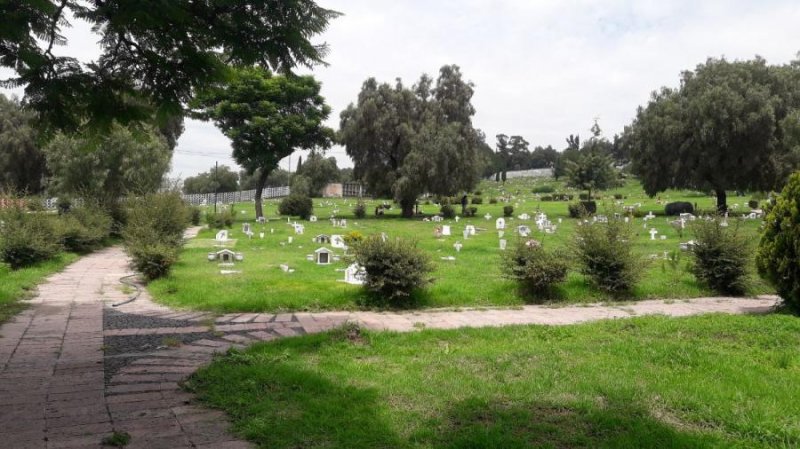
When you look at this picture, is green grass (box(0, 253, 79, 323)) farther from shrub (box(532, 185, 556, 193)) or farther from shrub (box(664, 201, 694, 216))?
shrub (box(532, 185, 556, 193))

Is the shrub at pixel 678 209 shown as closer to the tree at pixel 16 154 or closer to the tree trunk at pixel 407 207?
the tree trunk at pixel 407 207

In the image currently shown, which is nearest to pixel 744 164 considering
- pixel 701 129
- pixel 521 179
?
pixel 701 129

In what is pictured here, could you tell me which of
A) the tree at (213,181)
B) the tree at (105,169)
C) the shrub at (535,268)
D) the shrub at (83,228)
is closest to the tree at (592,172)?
the tree at (105,169)

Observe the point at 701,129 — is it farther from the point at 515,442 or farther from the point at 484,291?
the point at 515,442

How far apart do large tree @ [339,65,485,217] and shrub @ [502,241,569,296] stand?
79.9 ft

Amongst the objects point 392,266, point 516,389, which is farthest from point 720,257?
point 516,389

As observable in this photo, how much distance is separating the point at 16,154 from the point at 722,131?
43.6 m

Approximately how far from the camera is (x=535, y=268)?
357 inches

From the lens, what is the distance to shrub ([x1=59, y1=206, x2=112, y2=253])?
52.4 feet

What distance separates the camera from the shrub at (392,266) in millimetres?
8383

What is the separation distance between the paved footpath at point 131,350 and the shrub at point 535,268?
53 centimetres

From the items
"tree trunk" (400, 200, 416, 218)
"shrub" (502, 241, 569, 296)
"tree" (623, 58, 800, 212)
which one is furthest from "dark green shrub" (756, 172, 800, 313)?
"tree trunk" (400, 200, 416, 218)

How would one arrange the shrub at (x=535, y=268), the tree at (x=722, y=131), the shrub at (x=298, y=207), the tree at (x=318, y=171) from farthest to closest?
the tree at (x=318, y=171) → the shrub at (x=298, y=207) → the tree at (x=722, y=131) → the shrub at (x=535, y=268)

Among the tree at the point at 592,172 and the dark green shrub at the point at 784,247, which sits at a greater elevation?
the tree at the point at 592,172
